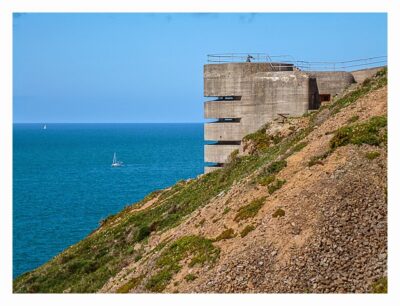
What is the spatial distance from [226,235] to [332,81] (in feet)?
66.1

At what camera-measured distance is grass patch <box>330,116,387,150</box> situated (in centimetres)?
2466

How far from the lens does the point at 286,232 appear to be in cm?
2192

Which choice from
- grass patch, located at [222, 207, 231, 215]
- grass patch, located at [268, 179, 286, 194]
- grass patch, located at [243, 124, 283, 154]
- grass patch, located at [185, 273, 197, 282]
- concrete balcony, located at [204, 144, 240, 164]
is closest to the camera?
grass patch, located at [185, 273, 197, 282]

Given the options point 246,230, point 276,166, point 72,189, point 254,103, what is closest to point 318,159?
point 276,166

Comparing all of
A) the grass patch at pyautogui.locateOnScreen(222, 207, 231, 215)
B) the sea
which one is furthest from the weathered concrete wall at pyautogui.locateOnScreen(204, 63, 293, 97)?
the sea

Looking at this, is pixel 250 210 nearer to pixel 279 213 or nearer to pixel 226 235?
pixel 226 235

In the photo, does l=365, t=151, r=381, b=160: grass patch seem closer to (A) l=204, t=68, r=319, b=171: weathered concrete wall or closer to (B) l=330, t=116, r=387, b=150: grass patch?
(B) l=330, t=116, r=387, b=150: grass patch

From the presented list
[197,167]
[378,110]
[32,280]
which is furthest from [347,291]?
[197,167]

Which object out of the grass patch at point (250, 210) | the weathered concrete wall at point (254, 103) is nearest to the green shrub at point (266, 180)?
the grass patch at point (250, 210)

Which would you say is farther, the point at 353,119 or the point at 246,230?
the point at 353,119

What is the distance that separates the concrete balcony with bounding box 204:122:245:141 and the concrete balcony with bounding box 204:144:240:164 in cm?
41

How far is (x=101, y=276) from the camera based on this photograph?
92.8ft

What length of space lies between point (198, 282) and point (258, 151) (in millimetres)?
15806
